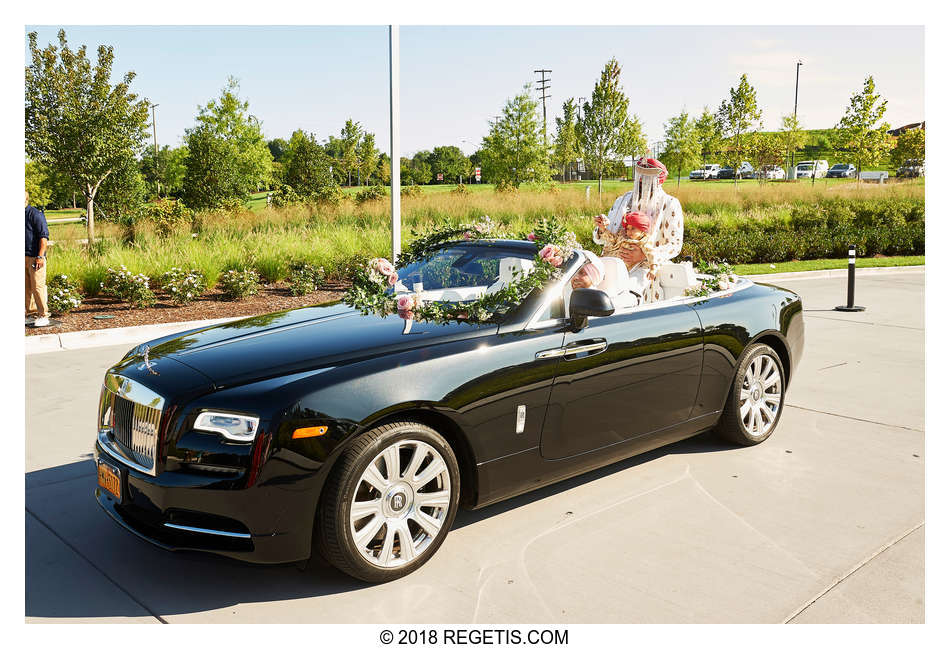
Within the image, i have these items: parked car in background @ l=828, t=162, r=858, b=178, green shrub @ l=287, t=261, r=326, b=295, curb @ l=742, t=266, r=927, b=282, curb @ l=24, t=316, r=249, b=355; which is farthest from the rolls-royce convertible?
parked car in background @ l=828, t=162, r=858, b=178

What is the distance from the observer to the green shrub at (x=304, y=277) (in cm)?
1264

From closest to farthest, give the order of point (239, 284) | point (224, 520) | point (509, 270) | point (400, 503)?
point (224, 520), point (400, 503), point (509, 270), point (239, 284)

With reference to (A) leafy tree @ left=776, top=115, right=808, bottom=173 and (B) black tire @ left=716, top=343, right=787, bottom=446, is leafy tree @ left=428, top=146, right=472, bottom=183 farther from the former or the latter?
(B) black tire @ left=716, top=343, right=787, bottom=446

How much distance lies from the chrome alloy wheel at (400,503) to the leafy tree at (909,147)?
55677 mm

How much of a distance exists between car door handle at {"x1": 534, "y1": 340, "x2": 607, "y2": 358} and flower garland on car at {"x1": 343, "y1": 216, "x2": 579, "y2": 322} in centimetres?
35

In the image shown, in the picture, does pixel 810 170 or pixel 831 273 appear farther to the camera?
pixel 810 170

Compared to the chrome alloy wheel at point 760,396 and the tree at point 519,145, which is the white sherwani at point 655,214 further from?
the tree at point 519,145

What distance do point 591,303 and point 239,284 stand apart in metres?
8.80

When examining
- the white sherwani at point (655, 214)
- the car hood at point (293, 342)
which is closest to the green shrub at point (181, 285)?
the white sherwani at point (655, 214)

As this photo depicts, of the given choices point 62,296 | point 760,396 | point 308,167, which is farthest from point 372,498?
point 308,167

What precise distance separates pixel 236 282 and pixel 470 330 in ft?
28.1

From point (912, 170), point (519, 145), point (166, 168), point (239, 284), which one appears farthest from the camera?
point (166, 168)

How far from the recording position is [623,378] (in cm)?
454

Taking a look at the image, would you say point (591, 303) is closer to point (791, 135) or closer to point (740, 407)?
point (740, 407)
